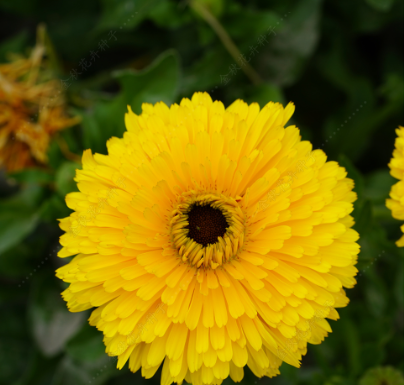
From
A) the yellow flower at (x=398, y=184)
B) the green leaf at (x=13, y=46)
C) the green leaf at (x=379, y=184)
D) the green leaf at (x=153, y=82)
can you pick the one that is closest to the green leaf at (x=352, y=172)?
the yellow flower at (x=398, y=184)

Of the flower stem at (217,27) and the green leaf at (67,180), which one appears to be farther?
the flower stem at (217,27)

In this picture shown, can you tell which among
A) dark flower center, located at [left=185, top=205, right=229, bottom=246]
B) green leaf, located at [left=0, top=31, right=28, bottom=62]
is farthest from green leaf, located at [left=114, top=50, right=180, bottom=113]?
green leaf, located at [left=0, top=31, right=28, bottom=62]

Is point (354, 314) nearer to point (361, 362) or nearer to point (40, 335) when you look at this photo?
point (361, 362)

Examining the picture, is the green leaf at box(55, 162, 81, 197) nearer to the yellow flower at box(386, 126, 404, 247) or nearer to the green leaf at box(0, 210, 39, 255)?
the green leaf at box(0, 210, 39, 255)

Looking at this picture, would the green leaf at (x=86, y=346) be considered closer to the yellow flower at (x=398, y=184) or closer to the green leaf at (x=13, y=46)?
the yellow flower at (x=398, y=184)

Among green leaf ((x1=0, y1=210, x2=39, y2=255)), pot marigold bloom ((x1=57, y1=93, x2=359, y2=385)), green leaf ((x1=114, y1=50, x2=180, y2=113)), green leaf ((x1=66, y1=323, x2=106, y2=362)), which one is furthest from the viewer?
green leaf ((x1=0, y1=210, x2=39, y2=255))

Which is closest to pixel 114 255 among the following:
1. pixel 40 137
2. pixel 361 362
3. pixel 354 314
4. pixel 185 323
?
pixel 185 323
